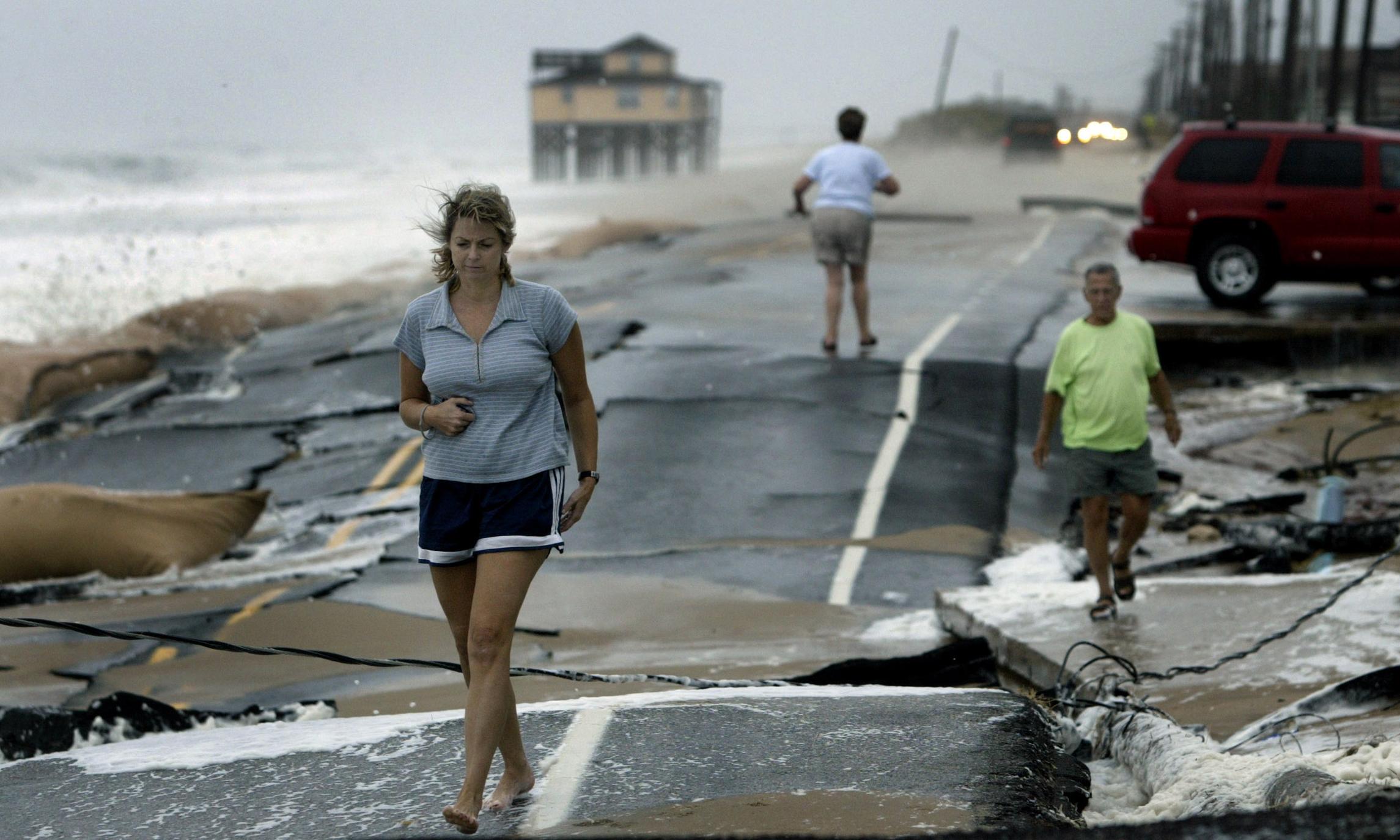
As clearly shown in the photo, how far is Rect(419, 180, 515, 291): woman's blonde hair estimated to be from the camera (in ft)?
13.9

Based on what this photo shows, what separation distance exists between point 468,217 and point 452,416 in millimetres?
554

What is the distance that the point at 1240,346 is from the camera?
15.9m

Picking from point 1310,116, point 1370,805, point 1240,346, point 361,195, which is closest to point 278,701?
point 1370,805

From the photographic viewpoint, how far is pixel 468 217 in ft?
13.9

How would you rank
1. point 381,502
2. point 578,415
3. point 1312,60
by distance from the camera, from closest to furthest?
point 578,415, point 381,502, point 1312,60

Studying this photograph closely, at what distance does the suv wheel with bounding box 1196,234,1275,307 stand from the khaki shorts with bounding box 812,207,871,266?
238 inches

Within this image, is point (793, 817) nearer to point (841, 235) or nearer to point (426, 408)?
point (426, 408)

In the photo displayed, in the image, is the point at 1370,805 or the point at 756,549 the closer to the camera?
the point at 1370,805

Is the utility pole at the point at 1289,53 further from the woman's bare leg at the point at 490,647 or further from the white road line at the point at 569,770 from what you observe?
the woman's bare leg at the point at 490,647

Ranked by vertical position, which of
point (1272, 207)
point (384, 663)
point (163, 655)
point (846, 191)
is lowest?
point (163, 655)

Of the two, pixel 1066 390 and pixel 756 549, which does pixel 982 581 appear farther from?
pixel 1066 390

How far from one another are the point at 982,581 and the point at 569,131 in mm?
98086

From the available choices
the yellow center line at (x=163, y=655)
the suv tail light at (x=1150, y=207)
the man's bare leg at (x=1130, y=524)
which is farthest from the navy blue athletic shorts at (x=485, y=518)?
the suv tail light at (x=1150, y=207)

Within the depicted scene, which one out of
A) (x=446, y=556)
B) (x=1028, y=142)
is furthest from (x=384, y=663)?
(x=1028, y=142)
